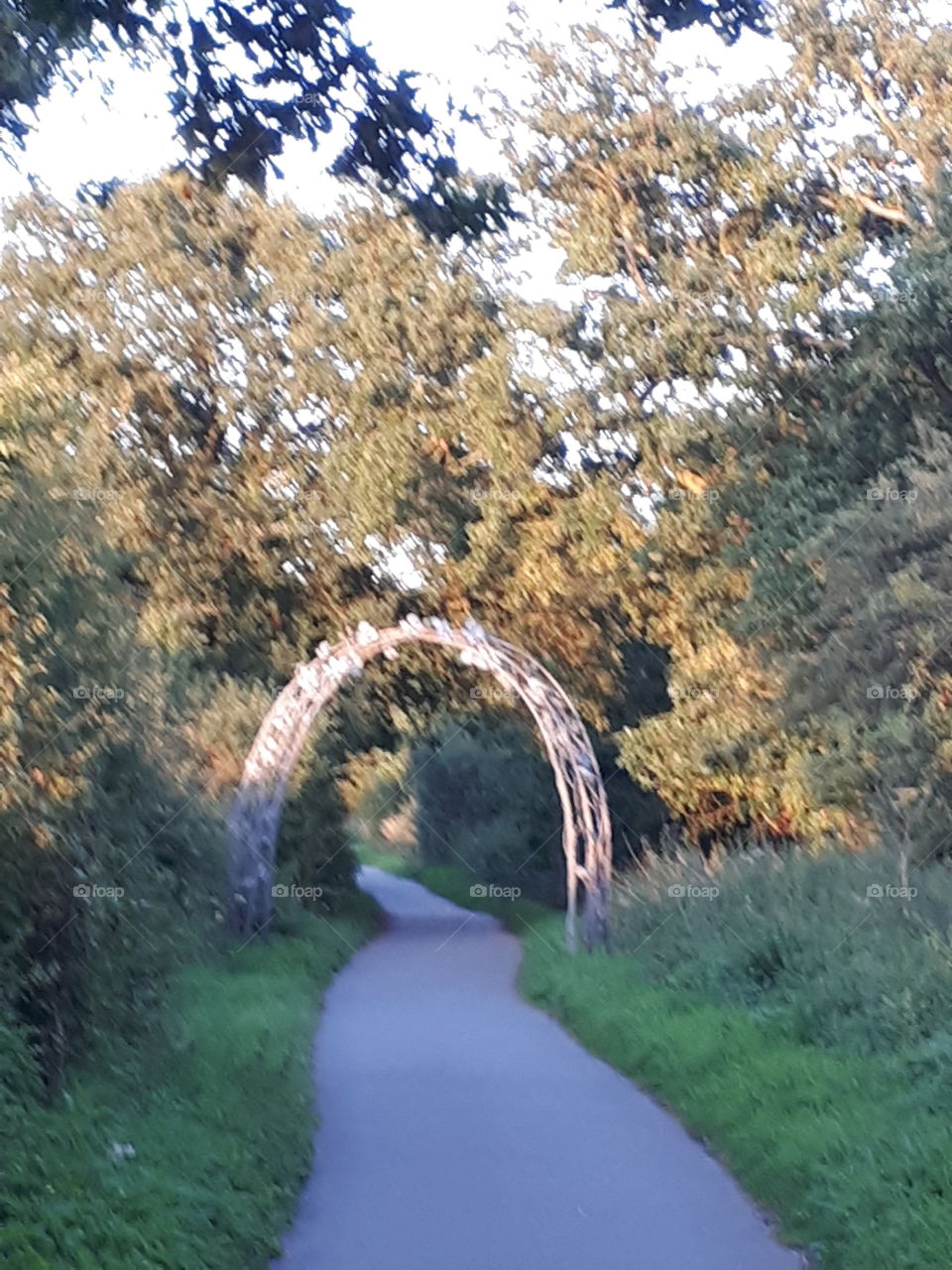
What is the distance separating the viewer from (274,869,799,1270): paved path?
327 inches

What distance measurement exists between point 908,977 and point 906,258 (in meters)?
12.3

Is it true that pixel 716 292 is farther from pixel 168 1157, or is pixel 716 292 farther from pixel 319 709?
pixel 168 1157

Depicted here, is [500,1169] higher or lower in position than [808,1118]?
lower

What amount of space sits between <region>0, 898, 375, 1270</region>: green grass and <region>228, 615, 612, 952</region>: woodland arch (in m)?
7.79

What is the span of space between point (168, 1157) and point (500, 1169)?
224 cm

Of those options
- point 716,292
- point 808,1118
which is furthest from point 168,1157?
point 716,292

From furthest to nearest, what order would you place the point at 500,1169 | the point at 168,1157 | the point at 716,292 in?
the point at 716,292 → the point at 500,1169 → the point at 168,1157

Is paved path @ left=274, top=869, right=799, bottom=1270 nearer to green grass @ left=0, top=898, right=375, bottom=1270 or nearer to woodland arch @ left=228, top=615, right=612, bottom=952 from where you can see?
green grass @ left=0, top=898, right=375, bottom=1270

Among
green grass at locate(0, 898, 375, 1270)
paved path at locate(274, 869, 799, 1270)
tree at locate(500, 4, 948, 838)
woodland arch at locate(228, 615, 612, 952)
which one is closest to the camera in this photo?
green grass at locate(0, 898, 375, 1270)

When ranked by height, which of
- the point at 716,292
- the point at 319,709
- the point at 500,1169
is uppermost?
the point at 716,292

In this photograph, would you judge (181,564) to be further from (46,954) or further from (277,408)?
(46,954)

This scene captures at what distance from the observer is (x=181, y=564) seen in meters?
28.0

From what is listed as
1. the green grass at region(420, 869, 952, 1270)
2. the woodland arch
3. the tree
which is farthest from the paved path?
the tree

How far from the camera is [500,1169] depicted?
33.3 ft
